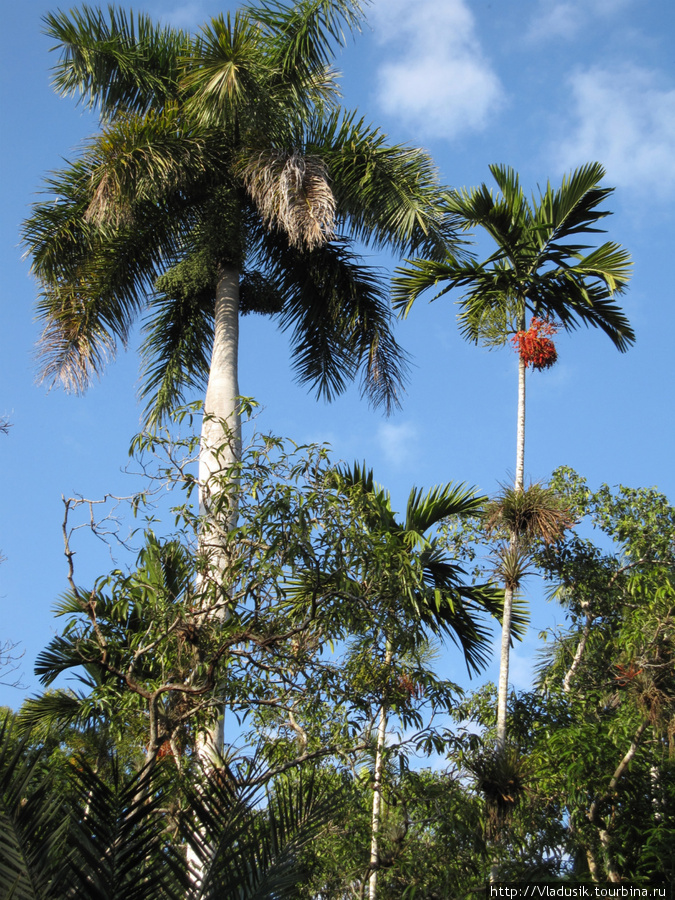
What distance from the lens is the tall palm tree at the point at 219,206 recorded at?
31.1 feet

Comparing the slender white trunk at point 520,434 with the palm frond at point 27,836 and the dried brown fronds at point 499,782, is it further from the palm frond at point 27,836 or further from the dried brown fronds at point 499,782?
the palm frond at point 27,836

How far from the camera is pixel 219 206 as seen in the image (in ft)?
34.5

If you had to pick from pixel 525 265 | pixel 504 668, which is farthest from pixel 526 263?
pixel 504 668

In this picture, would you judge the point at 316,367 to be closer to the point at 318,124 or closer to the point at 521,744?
the point at 318,124

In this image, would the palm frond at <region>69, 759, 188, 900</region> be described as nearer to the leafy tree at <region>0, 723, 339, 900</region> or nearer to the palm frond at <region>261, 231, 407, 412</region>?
the leafy tree at <region>0, 723, 339, 900</region>

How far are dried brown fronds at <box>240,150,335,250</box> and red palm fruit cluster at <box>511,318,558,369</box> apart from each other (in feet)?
8.44

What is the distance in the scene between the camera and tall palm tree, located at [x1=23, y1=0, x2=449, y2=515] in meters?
9.48

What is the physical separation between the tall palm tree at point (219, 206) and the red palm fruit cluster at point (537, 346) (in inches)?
61.2

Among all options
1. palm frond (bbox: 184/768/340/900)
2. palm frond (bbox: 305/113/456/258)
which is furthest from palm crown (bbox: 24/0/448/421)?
palm frond (bbox: 184/768/340/900)

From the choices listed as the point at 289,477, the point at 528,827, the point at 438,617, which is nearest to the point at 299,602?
the point at 289,477

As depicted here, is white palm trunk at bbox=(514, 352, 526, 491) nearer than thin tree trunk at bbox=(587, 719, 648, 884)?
No

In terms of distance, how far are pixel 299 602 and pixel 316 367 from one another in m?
4.81

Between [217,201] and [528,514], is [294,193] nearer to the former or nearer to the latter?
[217,201]

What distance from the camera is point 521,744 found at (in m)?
10.1
